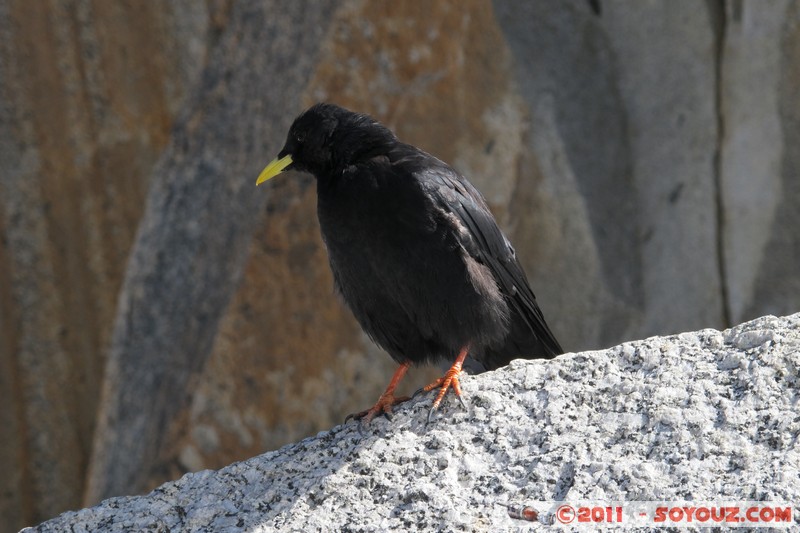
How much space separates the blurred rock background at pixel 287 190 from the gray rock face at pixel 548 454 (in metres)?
3.71

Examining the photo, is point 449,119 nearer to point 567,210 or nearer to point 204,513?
point 567,210

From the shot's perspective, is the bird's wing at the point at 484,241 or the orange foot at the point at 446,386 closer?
the orange foot at the point at 446,386

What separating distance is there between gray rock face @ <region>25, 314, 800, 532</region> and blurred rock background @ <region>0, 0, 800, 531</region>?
12.2ft

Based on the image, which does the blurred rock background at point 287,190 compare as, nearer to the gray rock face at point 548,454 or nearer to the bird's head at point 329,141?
the bird's head at point 329,141

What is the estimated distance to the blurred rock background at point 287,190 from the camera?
7.48 m

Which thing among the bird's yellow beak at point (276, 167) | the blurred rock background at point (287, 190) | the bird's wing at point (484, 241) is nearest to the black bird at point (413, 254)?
the bird's wing at point (484, 241)

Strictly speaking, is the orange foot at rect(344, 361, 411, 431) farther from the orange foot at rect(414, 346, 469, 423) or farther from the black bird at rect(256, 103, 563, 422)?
the orange foot at rect(414, 346, 469, 423)

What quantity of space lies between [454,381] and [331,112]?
5.90ft

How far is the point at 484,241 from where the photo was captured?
4.77 m

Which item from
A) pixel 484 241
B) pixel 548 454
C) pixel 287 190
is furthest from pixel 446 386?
pixel 287 190

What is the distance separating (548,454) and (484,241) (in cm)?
163

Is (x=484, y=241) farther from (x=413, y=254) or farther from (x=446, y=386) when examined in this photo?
(x=446, y=386)

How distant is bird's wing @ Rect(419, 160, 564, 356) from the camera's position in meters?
4.63

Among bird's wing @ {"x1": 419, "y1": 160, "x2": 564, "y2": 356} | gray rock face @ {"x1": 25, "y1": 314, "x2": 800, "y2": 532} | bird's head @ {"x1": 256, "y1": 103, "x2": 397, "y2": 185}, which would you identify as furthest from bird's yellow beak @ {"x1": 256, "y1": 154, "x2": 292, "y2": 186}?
gray rock face @ {"x1": 25, "y1": 314, "x2": 800, "y2": 532}
